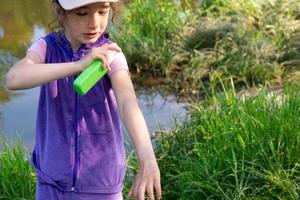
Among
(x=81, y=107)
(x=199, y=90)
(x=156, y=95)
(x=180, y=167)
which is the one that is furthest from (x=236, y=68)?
(x=81, y=107)

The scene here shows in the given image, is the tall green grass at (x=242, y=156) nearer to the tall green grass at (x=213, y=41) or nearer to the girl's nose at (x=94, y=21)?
the girl's nose at (x=94, y=21)

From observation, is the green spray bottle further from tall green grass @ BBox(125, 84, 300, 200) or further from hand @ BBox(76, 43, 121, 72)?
tall green grass @ BBox(125, 84, 300, 200)

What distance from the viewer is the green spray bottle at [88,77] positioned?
1.41 metres

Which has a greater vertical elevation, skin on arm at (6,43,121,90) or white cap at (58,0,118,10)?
white cap at (58,0,118,10)

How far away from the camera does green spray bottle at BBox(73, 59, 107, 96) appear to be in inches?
55.6

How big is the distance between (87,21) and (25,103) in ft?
12.6

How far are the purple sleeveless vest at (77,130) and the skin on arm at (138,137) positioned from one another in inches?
4.3

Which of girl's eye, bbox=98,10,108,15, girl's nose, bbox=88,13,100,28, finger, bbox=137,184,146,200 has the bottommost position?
finger, bbox=137,184,146,200

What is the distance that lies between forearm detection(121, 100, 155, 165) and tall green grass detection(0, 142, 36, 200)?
5.35 ft

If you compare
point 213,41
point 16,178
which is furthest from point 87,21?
point 213,41

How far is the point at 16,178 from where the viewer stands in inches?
121

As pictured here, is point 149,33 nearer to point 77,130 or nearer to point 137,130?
point 77,130

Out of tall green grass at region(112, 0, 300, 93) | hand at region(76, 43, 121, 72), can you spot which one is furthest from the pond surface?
hand at region(76, 43, 121, 72)

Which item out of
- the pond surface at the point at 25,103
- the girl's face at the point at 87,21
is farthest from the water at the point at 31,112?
the girl's face at the point at 87,21
